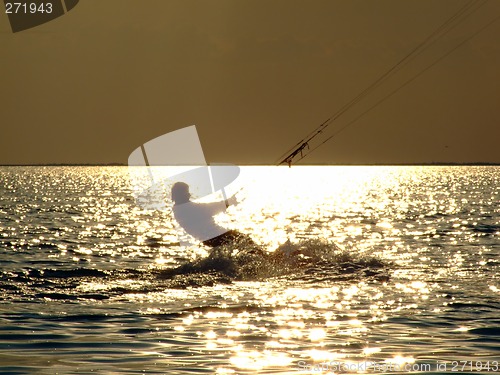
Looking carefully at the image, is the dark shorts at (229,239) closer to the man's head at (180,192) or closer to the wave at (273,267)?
the wave at (273,267)

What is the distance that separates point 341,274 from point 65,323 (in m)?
10.6

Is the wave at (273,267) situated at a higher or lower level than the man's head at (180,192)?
lower

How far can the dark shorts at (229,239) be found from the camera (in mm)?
29406

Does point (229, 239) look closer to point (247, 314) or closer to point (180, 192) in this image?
point (180, 192)

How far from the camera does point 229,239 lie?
100ft

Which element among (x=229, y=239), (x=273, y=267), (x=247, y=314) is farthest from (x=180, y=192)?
(x=247, y=314)

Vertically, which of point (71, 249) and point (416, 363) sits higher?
point (71, 249)

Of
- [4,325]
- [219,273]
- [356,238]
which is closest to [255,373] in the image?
[4,325]

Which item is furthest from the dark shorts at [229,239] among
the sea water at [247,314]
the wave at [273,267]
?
the sea water at [247,314]

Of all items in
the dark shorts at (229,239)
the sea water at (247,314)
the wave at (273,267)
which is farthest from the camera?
the dark shorts at (229,239)

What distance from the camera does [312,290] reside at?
2334cm

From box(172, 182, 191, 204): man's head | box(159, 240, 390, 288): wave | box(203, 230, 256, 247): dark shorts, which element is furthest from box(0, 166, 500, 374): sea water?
box(172, 182, 191, 204): man's head

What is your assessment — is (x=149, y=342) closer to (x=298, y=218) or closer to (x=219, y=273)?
(x=219, y=273)

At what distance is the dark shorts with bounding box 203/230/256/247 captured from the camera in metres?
29.4
